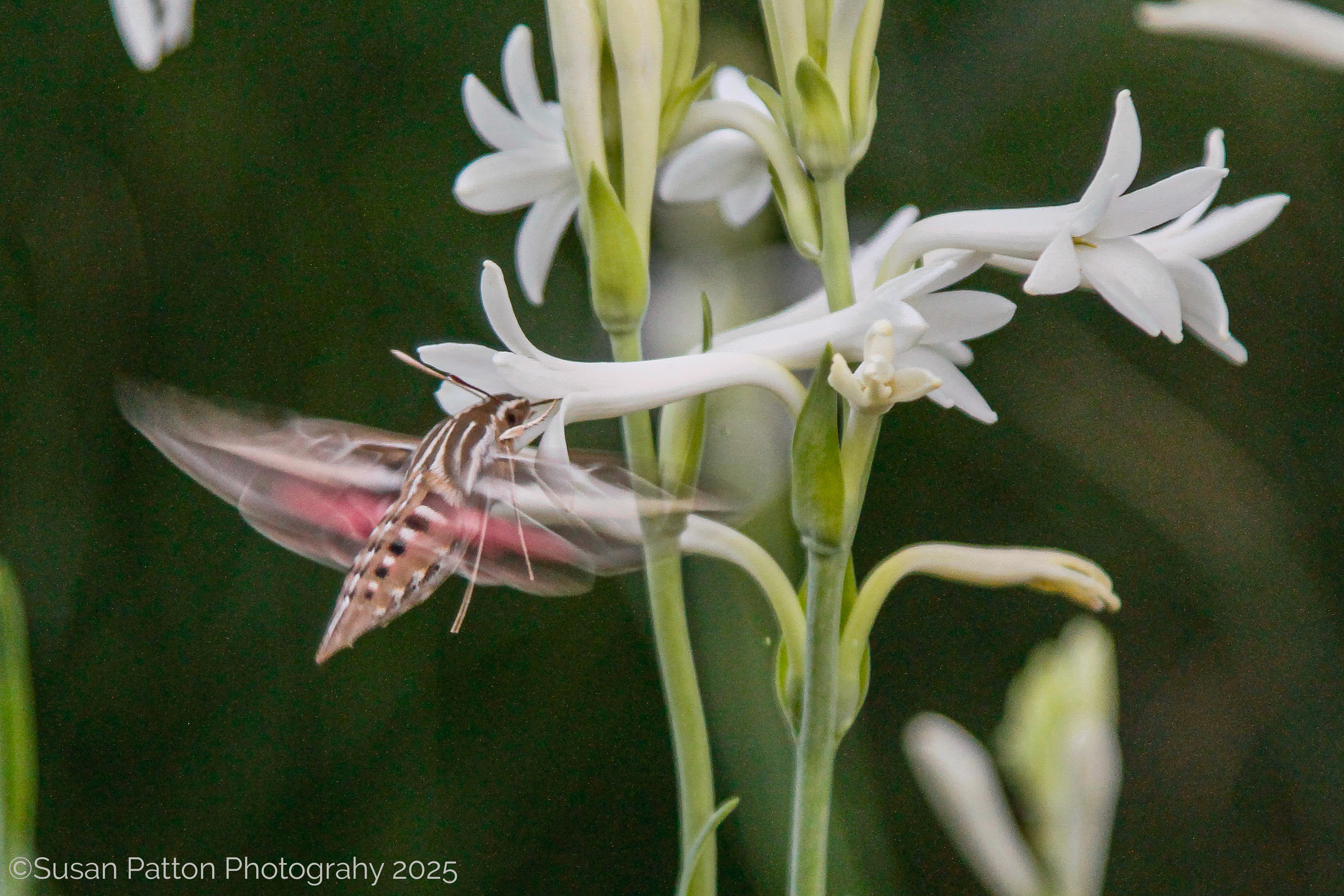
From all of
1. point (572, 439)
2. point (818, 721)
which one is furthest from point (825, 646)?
point (572, 439)

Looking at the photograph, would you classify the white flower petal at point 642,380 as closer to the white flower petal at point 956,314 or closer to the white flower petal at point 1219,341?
the white flower petal at point 956,314

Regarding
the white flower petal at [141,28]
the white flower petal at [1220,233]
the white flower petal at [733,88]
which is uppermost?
the white flower petal at [141,28]

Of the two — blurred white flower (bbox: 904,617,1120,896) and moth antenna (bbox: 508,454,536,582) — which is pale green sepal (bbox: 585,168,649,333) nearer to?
moth antenna (bbox: 508,454,536,582)

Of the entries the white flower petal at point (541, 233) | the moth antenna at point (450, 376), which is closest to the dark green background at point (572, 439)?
the white flower petal at point (541, 233)

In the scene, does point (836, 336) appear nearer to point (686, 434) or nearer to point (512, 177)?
point (686, 434)

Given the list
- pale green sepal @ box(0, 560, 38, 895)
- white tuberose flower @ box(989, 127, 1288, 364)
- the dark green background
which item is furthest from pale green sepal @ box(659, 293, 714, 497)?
the dark green background

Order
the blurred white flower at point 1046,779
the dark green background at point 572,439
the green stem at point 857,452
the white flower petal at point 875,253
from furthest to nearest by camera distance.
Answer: the dark green background at point 572,439
the white flower petal at point 875,253
the green stem at point 857,452
the blurred white flower at point 1046,779

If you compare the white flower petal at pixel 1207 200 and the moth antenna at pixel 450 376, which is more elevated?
the white flower petal at pixel 1207 200

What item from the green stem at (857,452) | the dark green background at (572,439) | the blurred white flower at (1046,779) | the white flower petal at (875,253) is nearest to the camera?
the blurred white flower at (1046,779)
